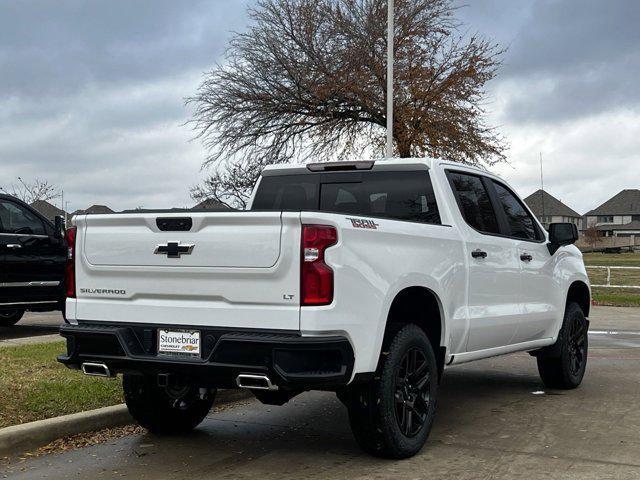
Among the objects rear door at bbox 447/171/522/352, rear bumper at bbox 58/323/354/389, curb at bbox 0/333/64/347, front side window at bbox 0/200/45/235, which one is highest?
front side window at bbox 0/200/45/235

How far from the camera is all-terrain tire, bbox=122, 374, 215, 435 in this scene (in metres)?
6.25

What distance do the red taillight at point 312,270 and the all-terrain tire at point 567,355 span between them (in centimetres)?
396

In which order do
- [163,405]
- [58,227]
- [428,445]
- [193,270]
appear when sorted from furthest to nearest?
[58,227] → [163,405] → [428,445] → [193,270]

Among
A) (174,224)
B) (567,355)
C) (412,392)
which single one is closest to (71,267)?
(174,224)

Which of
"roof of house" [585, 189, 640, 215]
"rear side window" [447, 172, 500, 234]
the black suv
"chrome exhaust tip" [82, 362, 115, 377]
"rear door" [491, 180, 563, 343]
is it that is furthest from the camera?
"roof of house" [585, 189, 640, 215]

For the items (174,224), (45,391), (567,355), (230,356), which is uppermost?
(174,224)

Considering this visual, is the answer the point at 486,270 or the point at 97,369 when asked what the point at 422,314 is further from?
the point at 97,369

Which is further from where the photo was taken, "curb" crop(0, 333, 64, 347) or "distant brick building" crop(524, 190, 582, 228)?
"distant brick building" crop(524, 190, 582, 228)

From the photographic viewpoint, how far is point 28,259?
12148 mm

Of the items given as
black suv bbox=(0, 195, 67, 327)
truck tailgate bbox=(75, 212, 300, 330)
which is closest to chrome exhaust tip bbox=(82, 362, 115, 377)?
truck tailgate bbox=(75, 212, 300, 330)

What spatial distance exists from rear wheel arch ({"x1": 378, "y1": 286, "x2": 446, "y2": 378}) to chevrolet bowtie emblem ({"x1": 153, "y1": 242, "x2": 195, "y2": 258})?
137 centimetres

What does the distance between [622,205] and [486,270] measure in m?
147

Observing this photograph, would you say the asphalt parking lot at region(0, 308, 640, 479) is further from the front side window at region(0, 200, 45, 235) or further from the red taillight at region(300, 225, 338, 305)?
Answer: the front side window at region(0, 200, 45, 235)

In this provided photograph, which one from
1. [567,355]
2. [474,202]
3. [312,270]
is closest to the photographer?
[312,270]
